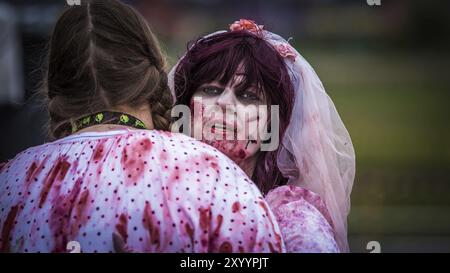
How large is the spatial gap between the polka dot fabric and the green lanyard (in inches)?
1.4

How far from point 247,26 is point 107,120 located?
2.34 ft

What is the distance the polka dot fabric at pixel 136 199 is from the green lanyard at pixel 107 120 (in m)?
0.04

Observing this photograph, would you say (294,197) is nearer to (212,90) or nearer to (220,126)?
(220,126)

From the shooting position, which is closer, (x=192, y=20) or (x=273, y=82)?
(x=273, y=82)

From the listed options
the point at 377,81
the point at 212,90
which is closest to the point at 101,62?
the point at 212,90

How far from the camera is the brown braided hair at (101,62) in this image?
167 centimetres

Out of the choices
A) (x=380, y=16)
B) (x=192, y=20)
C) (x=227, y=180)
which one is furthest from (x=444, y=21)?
(x=227, y=180)

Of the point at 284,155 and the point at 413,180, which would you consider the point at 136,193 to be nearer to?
the point at 284,155

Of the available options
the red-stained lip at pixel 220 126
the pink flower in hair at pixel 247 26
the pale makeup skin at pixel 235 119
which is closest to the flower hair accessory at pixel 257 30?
the pink flower in hair at pixel 247 26

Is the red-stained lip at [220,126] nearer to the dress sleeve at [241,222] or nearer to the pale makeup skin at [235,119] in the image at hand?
the pale makeup skin at [235,119]

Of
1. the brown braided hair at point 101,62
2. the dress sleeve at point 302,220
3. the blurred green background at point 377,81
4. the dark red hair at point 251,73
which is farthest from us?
the blurred green background at point 377,81
